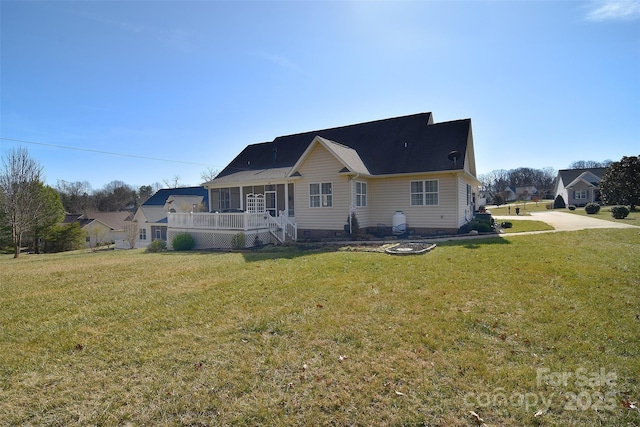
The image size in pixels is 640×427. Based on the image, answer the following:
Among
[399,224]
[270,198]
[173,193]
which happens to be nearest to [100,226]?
[173,193]

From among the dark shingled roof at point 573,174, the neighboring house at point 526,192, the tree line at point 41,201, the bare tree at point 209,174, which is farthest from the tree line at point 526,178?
the bare tree at point 209,174

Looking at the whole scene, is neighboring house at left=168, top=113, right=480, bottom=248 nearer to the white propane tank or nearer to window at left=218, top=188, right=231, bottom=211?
the white propane tank

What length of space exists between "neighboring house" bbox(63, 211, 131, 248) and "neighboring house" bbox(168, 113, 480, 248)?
112 feet

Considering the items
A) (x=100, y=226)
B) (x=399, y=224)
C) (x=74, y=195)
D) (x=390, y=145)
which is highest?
(x=74, y=195)

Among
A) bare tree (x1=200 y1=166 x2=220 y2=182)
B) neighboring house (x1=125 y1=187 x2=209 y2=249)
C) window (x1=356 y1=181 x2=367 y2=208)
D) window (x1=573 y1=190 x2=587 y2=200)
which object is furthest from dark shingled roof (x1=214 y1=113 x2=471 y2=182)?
window (x1=573 y1=190 x2=587 y2=200)

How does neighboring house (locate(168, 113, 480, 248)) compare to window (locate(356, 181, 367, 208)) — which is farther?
window (locate(356, 181, 367, 208))

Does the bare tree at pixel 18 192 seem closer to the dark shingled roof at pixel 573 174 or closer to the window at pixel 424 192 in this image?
the window at pixel 424 192

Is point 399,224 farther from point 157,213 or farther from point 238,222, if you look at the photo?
point 157,213

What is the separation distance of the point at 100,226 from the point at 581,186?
7317cm

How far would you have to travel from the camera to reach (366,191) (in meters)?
18.4

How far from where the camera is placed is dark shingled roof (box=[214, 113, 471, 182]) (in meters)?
17.2

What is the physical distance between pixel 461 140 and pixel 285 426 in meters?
17.5

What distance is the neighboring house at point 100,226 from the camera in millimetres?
43594

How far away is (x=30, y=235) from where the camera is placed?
3328cm
